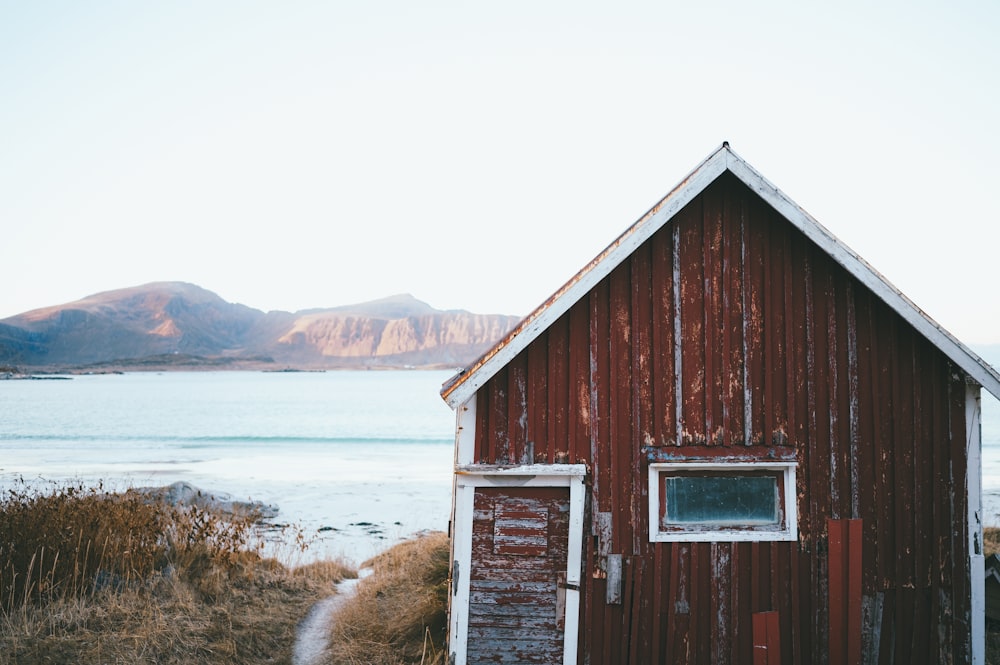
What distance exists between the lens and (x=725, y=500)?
22.7 ft

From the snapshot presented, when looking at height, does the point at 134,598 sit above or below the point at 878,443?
below

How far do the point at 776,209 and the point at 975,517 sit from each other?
3493 millimetres

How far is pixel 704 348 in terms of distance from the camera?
692cm

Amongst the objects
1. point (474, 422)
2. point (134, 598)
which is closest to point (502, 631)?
point (474, 422)

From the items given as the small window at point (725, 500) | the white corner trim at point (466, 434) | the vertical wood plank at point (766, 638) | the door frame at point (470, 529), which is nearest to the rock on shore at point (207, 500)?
the door frame at point (470, 529)

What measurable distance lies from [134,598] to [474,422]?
18.2 ft

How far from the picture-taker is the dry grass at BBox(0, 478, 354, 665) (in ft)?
25.7

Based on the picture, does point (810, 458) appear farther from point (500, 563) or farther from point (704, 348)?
point (500, 563)

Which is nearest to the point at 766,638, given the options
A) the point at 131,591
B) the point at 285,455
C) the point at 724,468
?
the point at 724,468

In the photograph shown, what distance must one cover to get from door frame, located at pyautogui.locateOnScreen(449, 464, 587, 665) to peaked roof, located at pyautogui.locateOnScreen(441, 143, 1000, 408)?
2.78ft

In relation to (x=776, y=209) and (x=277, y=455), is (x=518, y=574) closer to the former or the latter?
(x=776, y=209)

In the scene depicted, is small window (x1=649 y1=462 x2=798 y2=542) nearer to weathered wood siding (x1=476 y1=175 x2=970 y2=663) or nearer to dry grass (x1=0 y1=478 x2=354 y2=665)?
weathered wood siding (x1=476 y1=175 x2=970 y2=663)

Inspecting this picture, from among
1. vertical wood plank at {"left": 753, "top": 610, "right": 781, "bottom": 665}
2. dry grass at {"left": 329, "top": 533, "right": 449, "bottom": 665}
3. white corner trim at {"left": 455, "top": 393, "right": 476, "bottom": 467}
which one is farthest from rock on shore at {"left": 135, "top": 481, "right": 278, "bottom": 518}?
vertical wood plank at {"left": 753, "top": 610, "right": 781, "bottom": 665}

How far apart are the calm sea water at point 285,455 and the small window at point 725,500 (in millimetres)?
9901
